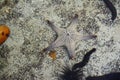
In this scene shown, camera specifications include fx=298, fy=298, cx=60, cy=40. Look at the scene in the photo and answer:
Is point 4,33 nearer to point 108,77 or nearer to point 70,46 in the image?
point 70,46

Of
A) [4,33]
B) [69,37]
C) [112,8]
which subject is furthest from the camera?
[112,8]

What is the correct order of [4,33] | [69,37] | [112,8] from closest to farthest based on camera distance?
[69,37] → [4,33] → [112,8]

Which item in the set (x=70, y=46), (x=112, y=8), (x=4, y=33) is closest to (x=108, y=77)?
(x=70, y=46)

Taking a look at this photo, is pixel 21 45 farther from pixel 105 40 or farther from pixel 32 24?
pixel 105 40

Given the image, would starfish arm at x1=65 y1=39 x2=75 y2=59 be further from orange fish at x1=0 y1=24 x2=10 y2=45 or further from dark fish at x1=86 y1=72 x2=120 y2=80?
orange fish at x1=0 y1=24 x2=10 y2=45

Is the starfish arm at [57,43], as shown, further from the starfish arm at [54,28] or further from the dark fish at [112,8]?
the dark fish at [112,8]

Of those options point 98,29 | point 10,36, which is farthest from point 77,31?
point 10,36

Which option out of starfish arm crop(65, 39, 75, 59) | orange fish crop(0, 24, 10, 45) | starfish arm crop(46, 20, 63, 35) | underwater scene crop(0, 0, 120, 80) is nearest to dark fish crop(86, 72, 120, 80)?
underwater scene crop(0, 0, 120, 80)

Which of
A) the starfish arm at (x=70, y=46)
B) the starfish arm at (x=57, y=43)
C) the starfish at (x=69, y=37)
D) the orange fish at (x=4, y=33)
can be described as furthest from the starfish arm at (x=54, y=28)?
the orange fish at (x=4, y=33)
